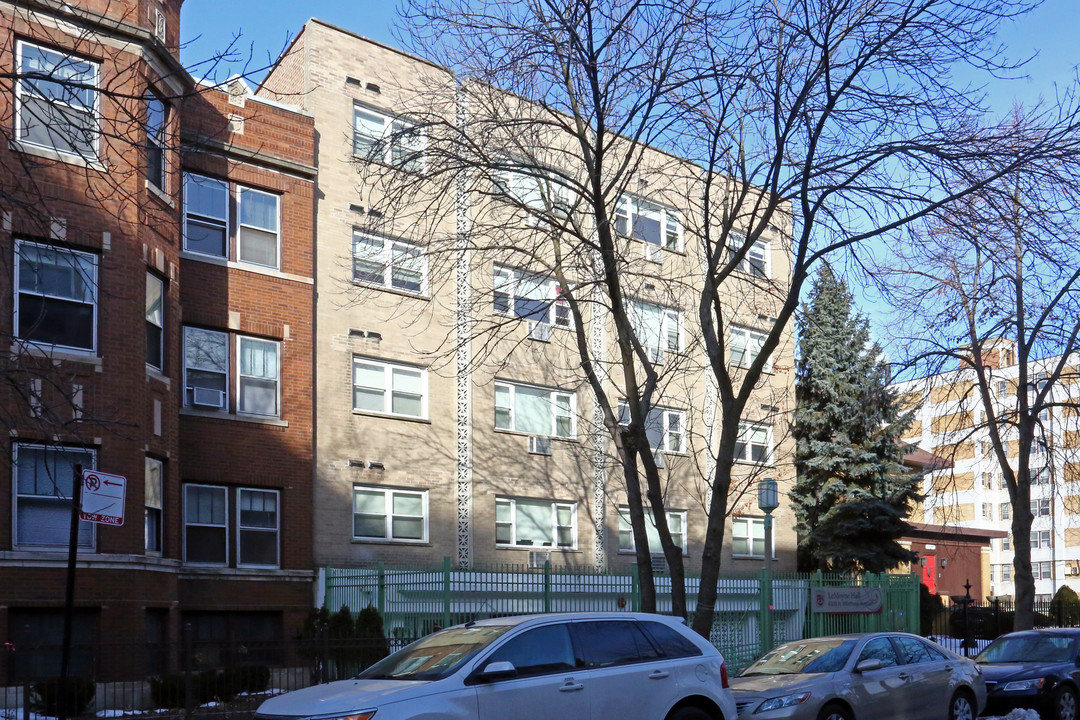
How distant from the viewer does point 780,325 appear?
14.1m

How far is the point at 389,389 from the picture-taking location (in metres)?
24.8

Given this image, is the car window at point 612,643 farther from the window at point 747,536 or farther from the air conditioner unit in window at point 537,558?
the window at point 747,536

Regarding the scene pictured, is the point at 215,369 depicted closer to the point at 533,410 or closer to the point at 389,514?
the point at 389,514

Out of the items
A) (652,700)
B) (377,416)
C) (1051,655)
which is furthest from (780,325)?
(377,416)

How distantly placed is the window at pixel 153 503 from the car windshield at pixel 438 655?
9.89 metres

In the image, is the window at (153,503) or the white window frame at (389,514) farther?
the white window frame at (389,514)

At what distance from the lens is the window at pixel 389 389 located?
79.9 ft

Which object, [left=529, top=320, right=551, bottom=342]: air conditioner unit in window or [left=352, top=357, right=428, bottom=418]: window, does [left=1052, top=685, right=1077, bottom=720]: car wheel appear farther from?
→ [left=529, top=320, right=551, bottom=342]: air conditioner unit in window

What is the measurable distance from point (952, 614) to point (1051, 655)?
15057mm

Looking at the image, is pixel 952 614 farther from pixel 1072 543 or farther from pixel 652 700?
pixel 1072 543

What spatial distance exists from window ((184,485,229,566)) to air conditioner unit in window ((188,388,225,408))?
1539mm

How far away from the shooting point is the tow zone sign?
10.1 m

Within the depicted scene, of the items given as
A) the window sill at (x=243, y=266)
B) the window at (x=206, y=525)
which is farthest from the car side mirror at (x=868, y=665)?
the window sill at (x=243, y=266)

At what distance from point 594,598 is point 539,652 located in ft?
46.4
